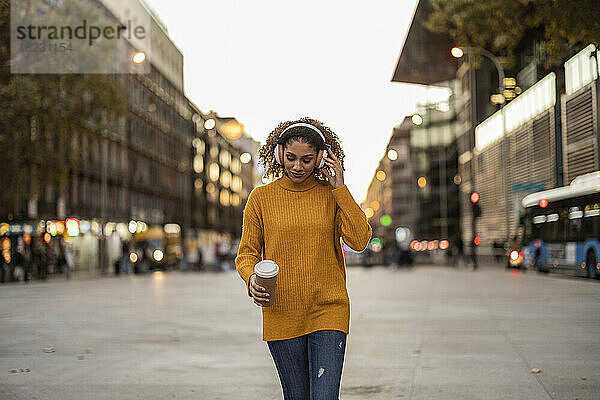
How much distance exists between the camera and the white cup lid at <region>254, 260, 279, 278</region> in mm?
3682

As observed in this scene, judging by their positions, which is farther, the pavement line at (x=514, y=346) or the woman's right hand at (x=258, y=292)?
the pavement line at (x=514, y=346)

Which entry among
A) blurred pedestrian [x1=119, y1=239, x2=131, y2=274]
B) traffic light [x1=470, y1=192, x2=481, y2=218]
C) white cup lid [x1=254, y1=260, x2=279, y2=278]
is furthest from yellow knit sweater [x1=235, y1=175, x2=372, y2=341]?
blurred pedestrian [x1=119, y1=239, x2=131, y2=274]

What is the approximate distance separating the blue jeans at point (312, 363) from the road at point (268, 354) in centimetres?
327

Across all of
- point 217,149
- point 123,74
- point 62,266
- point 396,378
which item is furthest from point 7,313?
point 217,149

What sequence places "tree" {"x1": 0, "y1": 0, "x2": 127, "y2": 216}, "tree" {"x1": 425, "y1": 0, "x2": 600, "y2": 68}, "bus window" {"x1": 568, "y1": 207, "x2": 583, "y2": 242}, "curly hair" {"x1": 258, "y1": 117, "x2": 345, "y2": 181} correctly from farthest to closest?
"tree" {"x1": 0, "y1": 0, "x2": 127, "y2": 216} → "bus window" {"x1": 568, "y1": 207, "x2": 583, "y2": 242} → "tree" {"x1": 425, "y1": 0, "x2": 600, "y2": 68} → "curly hair" {"x1": 258, "y1": 117, "x2": 345, "y2": 181}

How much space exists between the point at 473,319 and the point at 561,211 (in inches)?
675

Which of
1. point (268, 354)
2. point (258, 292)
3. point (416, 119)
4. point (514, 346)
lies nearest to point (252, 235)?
point (258, 292)

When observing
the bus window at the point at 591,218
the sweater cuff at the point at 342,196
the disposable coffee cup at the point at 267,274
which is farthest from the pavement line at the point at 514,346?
the bus window at the point at 591,218

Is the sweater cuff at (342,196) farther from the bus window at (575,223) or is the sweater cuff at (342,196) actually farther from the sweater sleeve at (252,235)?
the bus window at (575,223)

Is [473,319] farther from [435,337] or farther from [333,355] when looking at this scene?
[333,355]

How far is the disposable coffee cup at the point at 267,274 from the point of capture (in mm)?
3684

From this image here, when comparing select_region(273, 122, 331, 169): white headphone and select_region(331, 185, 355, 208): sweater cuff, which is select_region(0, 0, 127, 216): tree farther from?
select_region(331, 185, 355, 208): sweater cuff

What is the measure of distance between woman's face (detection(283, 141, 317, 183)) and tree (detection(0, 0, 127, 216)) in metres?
29.1

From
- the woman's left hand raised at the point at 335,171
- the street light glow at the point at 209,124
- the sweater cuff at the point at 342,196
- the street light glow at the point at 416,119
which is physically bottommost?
the sweater cuff at the point at 342,196
